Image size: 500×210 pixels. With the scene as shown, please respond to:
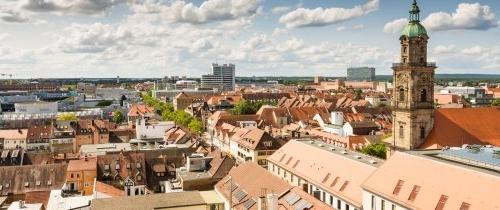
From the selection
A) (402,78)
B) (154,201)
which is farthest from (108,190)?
(402,78)

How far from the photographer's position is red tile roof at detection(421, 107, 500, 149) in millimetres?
72812

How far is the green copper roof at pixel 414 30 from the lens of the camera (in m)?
74.9

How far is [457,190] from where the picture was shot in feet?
142

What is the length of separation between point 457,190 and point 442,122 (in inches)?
1314

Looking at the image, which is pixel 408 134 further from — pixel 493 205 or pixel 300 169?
pixel 493 205

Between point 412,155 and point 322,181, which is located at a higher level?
point 412,155

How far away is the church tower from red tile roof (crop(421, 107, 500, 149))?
138 cm

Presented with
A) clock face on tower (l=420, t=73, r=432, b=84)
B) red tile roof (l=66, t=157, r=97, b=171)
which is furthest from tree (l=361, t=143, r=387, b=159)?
red tile roof (l=66, t=157, r=97, b=171)

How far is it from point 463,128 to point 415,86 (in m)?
8.97

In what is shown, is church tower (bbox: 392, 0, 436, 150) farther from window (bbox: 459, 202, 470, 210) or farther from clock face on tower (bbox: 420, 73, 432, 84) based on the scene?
window (bbox: 459, 202, 470, 210)

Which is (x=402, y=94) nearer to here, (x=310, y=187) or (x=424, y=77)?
(x=424, y=77)

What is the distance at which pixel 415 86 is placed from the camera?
7450 cm

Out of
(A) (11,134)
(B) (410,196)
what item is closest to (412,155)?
(B) (410,196)

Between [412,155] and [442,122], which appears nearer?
[412,155]
